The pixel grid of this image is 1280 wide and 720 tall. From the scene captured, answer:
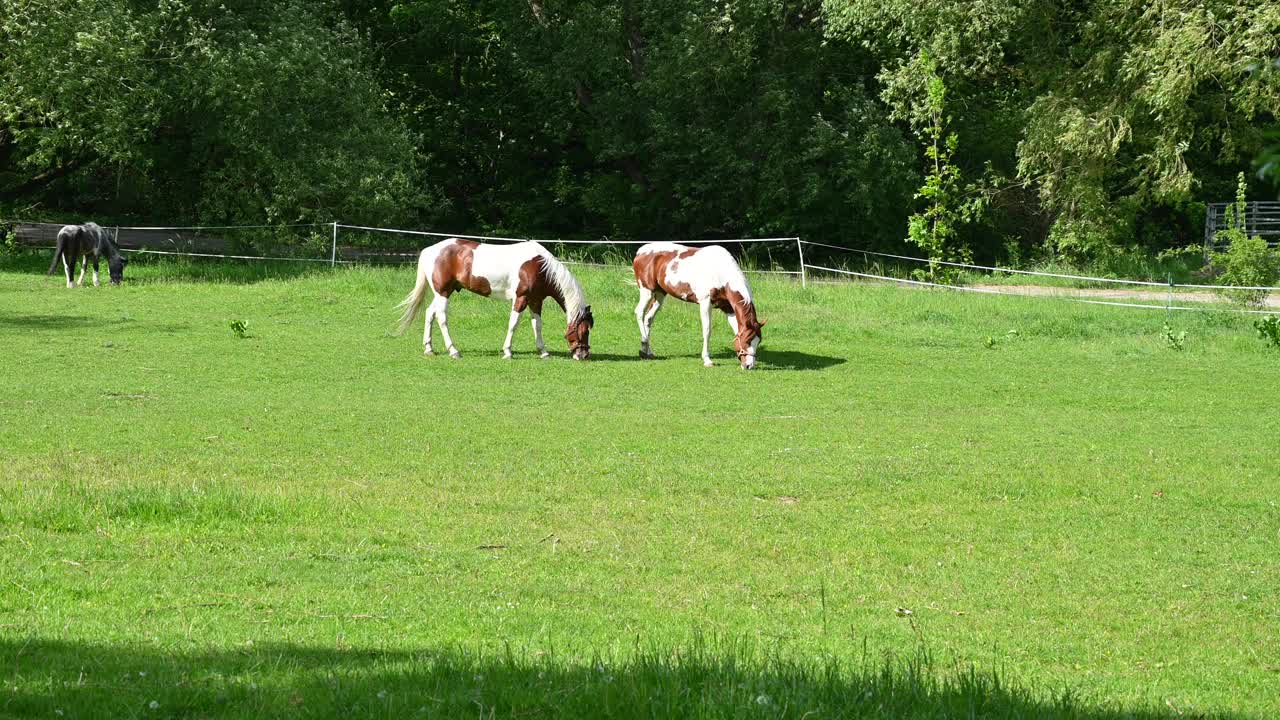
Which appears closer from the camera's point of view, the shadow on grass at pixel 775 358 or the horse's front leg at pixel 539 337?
the shadow on grass at pixel 775 358

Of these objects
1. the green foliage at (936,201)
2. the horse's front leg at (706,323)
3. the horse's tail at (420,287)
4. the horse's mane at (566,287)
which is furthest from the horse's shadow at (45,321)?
the green foliage at (936,201)

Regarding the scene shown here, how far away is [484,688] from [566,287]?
14.9 meters

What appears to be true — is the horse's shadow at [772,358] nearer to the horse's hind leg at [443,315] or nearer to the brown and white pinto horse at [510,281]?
the brown and white pinto horse at [510,281]

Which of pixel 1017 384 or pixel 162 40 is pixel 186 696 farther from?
pixel 162 40

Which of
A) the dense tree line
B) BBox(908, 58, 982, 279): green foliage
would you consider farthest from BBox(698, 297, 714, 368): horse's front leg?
the dense tree line

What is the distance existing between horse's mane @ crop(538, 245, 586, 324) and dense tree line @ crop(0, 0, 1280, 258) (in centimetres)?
1165

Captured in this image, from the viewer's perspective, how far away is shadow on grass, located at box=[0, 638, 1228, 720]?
4.33 meters

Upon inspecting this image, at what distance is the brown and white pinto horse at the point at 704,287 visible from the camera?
1870 cm

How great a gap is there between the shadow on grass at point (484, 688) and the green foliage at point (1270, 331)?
57.0 ft

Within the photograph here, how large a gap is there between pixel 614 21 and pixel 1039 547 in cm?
2928

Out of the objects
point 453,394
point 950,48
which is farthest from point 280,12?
point 453,394

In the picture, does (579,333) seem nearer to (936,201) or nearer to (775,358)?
(775,358)

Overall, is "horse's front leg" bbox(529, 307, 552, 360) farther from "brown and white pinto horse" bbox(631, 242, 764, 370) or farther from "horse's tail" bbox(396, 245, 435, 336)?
"horse's tail" bbox(396, 245, 435, 336)

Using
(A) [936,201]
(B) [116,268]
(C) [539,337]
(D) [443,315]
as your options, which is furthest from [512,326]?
(A) [936,201]
